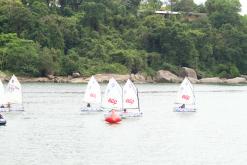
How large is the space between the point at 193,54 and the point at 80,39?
24.7 metres

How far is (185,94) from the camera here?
275 ft

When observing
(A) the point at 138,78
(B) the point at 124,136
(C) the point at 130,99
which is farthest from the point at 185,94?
(A) the point at 138,78

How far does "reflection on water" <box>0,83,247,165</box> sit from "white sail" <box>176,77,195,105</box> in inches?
68.1

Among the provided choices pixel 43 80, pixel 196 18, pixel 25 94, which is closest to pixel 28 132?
pixel 25 94

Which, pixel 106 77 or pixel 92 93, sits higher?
pixel 92 93

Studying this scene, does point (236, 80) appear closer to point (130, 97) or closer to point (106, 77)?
point (106, 77)

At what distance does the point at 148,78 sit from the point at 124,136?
83701mm

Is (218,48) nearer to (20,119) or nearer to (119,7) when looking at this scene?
(119,7)

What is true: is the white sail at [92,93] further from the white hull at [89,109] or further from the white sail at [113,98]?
the white sail at [113,98]

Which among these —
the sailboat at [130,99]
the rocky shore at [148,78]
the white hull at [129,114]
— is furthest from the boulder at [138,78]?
the sailboat at [130,99]

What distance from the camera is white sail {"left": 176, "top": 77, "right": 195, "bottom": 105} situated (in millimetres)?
83938

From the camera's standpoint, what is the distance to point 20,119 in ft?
231

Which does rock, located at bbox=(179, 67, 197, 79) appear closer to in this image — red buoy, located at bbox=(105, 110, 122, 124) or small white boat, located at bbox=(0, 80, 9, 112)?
small white boat, located at bbox=(0, 80, 9, 112)

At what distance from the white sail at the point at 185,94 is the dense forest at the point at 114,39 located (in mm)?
52917
